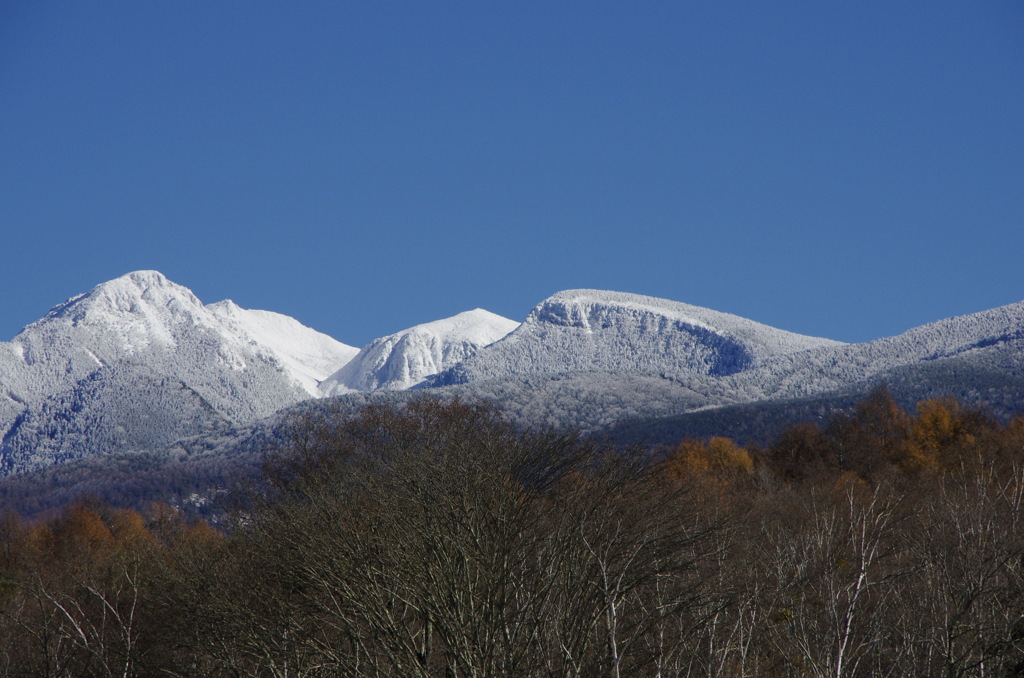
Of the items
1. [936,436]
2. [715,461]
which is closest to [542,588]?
[715,461]

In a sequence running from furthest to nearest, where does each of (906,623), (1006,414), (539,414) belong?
(539,414) < (1006,414) < (906,623)

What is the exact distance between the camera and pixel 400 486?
29.0 metres

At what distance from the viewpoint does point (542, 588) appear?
22.7m

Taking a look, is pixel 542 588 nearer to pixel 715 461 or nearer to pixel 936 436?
pixel 715 461

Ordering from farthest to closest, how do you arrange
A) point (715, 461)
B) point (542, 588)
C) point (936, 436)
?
1. point (715, 461)
2. point (936, 436)
3. point (542, 588)

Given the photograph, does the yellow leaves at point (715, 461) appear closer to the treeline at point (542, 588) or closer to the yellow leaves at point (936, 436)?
the yellow leaves at point (936, 436)

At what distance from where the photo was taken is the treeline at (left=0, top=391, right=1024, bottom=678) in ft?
63.6

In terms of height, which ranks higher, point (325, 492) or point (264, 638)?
point (325, 492)

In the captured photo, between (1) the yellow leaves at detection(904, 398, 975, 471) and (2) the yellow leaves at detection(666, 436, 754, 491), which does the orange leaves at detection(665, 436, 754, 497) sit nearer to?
(2) the yellow leaves at detection(666, 436, 754, 491)

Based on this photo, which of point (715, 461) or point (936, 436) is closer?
point (936, 436)

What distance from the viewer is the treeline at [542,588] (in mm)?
19391

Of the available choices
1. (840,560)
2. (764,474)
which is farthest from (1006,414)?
(840,560)

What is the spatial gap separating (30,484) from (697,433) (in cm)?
11874

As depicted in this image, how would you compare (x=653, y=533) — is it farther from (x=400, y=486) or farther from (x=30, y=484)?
(x=30, y=484)
